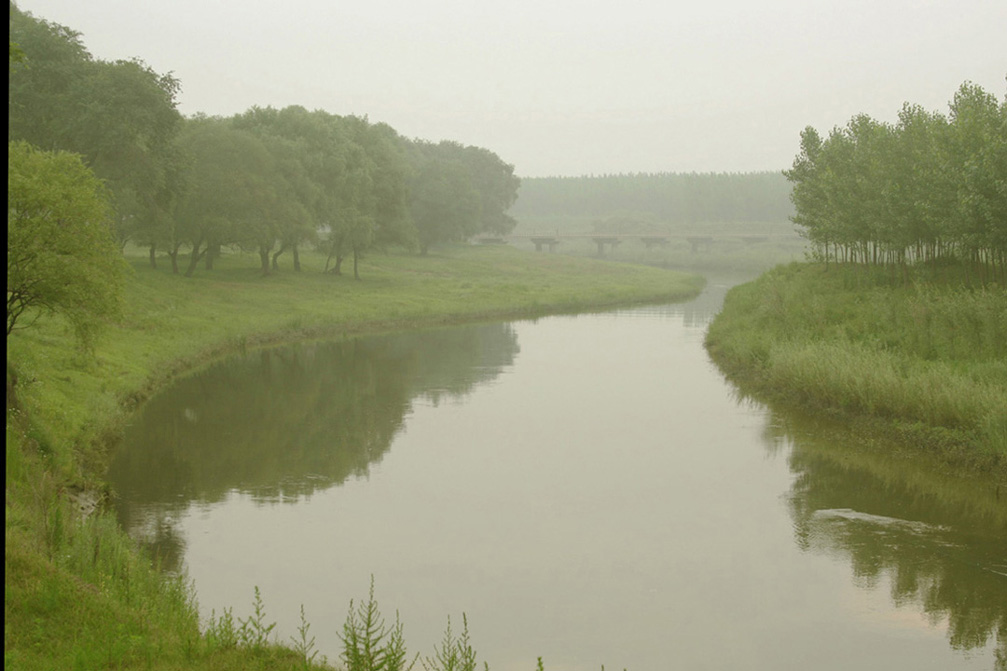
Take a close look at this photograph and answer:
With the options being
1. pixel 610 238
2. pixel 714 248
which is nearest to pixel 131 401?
pixel 610 238

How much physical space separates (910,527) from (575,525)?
7.38 m

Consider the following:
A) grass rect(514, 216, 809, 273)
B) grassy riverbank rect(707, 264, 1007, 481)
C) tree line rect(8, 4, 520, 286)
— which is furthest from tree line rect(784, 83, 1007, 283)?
grass rect(514, 216, 809, 273)

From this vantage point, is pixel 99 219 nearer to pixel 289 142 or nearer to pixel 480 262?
pixel 289 142

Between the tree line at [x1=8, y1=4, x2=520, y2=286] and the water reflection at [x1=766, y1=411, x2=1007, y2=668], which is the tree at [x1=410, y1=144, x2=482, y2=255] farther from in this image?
the water reflection at [x1=766, y1=411, x2=1007, y2=668]

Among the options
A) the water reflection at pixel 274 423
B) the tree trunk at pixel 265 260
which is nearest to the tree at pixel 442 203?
the tree trunk at pixel 265 260

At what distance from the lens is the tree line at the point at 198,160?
43688 mm

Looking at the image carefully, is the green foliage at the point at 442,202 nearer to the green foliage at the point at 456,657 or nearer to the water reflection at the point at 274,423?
the water reflection at the point at 274,423

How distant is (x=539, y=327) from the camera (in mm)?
60281

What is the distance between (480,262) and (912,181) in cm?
6380

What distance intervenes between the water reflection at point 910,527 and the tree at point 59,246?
697 inches

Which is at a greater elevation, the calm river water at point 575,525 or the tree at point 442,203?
the tree at point 442,203

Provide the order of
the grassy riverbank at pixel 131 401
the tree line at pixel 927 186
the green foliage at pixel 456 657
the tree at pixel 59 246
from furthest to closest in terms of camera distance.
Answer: the tree line at pixel 927 186
the tree at pixel 59 246
the grassy riverbank at pixel 131 401
the green foliage at pixel 456 657

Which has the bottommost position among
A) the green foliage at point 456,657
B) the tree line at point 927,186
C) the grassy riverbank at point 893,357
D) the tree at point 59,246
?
the green foliage at point 456,657

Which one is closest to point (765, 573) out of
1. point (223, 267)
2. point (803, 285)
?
point (803, 285)
